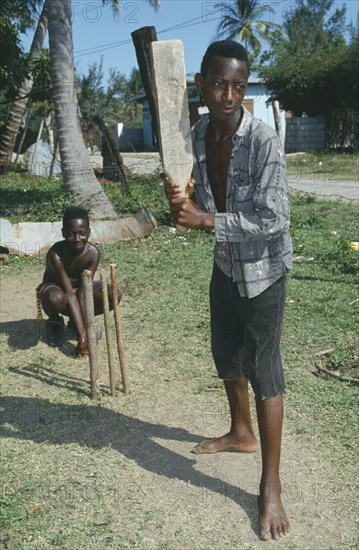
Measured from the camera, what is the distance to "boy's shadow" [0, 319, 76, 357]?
5133mm

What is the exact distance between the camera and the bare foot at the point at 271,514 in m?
2.69

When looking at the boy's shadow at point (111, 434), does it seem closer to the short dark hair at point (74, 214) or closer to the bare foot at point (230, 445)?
the bare foot at point (230, 445)

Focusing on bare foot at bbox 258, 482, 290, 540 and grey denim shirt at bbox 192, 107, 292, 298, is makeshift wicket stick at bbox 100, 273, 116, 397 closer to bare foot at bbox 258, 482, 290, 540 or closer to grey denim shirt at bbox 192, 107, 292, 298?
grey denim shirt at bbox 192, 107, 292, 298

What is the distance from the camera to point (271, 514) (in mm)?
2729

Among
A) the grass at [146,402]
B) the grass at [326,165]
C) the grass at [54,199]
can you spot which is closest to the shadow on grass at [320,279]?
the grass at [146,402]

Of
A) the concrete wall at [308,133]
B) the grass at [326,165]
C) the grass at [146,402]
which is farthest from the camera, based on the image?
the concrete wall at [308,133]

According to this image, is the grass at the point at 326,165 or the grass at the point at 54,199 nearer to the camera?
the grass at the point at 54,199

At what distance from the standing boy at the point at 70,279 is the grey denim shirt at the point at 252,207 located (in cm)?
227

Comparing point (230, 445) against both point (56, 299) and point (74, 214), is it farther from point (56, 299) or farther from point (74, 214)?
point (74, 214)

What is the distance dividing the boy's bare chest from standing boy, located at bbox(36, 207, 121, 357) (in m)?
2.25

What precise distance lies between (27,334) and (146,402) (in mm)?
1777

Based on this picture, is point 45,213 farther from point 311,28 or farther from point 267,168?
point 311,28

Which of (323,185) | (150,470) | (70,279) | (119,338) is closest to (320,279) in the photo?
(70,279)

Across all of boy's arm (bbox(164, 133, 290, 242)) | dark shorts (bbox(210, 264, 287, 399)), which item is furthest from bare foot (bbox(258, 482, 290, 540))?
boy's arm (bbox(164, 133, 290, 242))
